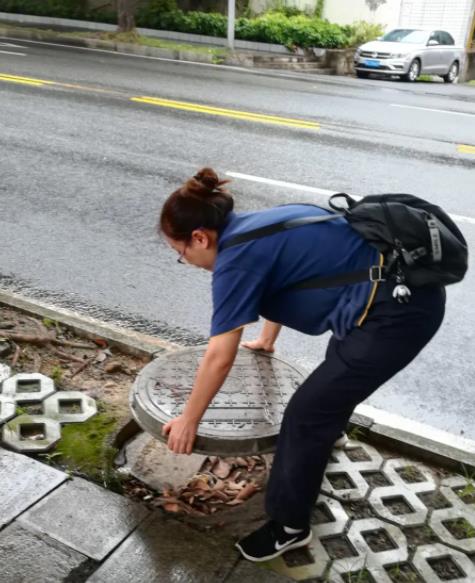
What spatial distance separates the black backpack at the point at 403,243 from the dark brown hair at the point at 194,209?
113 mm

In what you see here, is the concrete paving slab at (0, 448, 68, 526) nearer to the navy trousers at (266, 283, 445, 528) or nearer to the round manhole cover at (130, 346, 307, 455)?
the round manhole cover at (130, 346, 307, 455)

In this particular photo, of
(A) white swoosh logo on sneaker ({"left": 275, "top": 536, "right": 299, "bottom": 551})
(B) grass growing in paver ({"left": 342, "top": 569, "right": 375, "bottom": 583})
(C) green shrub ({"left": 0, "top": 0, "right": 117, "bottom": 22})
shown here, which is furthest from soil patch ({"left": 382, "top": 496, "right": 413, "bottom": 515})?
(C) green shrub ({"left": 0, "top": 0, "right": 117, "bottom": 22})

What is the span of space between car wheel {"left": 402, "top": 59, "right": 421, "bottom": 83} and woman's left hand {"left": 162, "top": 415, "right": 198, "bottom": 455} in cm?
1818

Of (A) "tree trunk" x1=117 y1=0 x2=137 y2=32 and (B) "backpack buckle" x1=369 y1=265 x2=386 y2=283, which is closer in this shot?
(B) "backpack buckle" x1=369 y1=265 x2=386 y2=283

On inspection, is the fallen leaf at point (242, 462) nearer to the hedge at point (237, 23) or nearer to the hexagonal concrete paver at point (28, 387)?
the hexagonal concrete paver at point (28, 387)

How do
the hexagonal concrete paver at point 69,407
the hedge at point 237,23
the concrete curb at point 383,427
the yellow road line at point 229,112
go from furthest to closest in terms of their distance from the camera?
the hedge at point 237,23 < the yellow road line at point 229,112 < the hexagonal concrete paver at point 69,407 < the concrete curb at point 383,427

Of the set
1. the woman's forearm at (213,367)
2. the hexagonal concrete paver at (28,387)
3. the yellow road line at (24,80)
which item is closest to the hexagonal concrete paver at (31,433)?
the hexagonal concrete paver at (28,387)

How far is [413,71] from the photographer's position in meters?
19.0

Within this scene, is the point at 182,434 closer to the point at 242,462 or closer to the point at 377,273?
the point at 242,462

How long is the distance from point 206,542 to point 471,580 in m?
1.01

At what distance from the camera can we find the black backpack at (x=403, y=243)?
88.4 inches

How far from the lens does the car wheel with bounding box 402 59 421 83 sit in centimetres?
1875

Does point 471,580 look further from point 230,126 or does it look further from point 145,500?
point 230,126

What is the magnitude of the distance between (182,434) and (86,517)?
521mm
